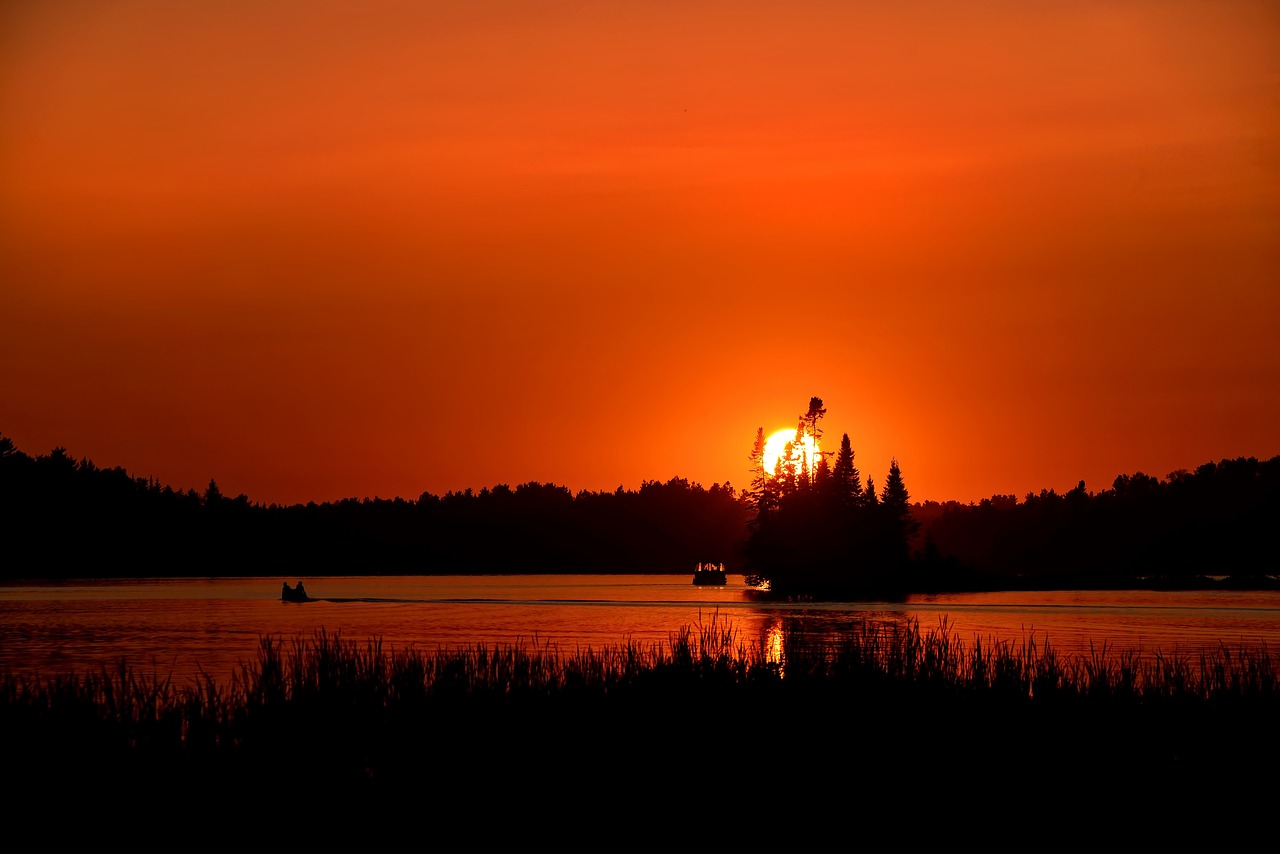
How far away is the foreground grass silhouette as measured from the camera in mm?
21484

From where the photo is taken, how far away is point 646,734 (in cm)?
2450

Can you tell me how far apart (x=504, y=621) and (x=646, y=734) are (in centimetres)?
6615

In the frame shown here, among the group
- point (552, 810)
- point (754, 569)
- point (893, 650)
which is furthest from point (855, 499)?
point (552, 810)

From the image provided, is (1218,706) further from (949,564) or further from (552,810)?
(949,564)

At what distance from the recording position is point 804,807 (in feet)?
68.9

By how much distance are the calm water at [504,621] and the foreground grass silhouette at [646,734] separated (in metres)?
5.59

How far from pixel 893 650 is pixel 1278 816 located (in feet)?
32.0

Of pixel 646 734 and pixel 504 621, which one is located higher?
pixel 504 621

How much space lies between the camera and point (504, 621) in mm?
89562

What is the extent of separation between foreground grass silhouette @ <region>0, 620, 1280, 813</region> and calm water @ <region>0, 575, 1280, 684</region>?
5.59 m

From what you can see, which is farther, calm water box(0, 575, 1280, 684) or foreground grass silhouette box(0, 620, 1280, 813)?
calm water box(0, 575, 1280, 684)

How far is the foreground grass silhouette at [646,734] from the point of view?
21.5m

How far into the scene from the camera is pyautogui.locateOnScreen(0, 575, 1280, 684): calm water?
197 ft

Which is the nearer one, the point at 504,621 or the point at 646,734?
the point at 646,734
